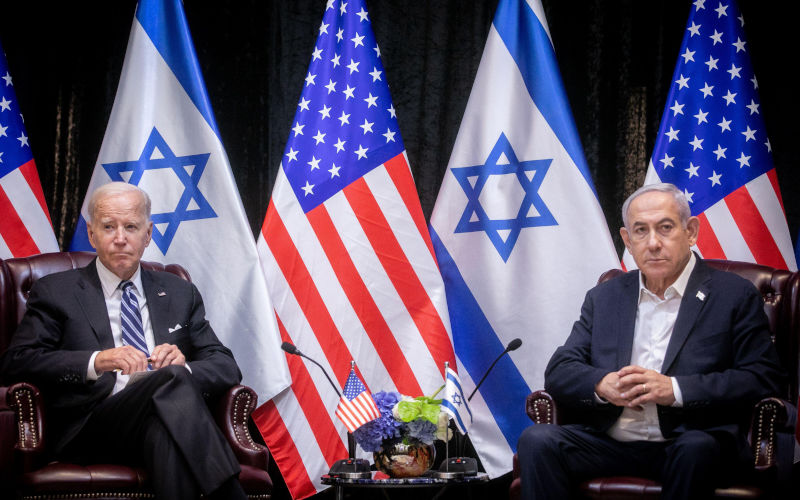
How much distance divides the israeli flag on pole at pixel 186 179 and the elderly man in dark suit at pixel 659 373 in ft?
4.99

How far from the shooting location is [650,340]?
3186mm

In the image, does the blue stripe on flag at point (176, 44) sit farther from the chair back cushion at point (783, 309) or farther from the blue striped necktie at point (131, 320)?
the chair back cushion at point (783, 309)

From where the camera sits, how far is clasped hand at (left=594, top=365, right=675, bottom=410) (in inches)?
113

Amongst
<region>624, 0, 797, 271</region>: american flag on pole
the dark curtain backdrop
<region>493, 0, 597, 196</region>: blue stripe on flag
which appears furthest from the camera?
the dark curtain backdrop

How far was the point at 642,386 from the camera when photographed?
287cm

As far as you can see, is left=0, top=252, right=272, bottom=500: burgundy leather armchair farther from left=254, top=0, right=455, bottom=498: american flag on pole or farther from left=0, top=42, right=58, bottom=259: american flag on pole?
left=0, top=42, right=58, bottom=259: american flag on pole

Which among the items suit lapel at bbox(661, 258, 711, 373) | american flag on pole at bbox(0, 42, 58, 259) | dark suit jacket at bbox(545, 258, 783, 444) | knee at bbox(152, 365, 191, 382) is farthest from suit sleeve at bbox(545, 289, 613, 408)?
american flag on pole at bbox(0, 42, 58, 259)

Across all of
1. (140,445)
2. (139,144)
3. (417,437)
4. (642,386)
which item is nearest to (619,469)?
(642,386)

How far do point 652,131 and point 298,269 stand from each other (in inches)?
81.1

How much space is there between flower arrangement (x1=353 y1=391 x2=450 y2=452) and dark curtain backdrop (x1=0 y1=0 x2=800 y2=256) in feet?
6.43

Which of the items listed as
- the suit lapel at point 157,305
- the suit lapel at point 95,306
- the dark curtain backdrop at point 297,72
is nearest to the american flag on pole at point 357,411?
the suit lapel at point 157,305

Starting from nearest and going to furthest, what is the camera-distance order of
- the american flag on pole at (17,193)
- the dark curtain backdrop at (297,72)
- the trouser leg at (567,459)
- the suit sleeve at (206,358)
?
the trouser leg at (567,459), the suit sleeve at (206,358), the american flag on pole at (17,193), the dark curtain backdrop at (297,72)

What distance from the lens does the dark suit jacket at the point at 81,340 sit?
3.09 meters

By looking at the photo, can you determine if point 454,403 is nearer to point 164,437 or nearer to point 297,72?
point 164,437
